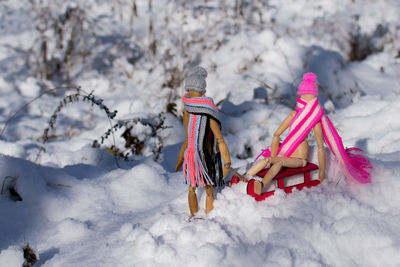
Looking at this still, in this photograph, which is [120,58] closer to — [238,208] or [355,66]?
[355,66]

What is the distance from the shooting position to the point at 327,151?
90.4 inches

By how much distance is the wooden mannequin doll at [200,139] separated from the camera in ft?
6.09

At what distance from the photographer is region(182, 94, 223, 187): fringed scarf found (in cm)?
185

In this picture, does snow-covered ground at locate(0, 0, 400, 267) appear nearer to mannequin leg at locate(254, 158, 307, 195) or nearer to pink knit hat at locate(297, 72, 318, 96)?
mannequin leg at locate(254, 158, 307, 195)

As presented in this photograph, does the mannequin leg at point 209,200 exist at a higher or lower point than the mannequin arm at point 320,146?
lower

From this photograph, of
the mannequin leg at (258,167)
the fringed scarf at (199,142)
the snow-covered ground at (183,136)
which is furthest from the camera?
the mannequin leg at (258,167)

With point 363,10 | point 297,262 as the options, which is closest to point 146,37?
point 363,10

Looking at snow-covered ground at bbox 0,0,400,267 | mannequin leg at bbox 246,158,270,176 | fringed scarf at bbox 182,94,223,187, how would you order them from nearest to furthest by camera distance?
snow-covered ground at bbox 0,0,400,267 → fringed scarf at bbox 182,94,223,187 → mannequin leg at bbox 246,158,270,176

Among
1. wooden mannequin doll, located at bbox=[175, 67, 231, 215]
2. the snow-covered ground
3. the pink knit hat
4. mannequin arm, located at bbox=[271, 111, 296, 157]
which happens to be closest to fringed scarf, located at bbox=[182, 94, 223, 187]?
wooden mannequin doll, located at bbox=[175, 67, 231, 215]

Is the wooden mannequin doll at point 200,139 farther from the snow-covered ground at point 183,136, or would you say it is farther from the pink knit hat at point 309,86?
the pink knit hat at point 309,86

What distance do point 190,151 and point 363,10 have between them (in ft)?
23.3

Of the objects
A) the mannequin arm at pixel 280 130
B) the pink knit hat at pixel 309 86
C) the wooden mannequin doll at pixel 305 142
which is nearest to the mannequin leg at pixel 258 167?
the wooden mannequin doll at pixel 305 142

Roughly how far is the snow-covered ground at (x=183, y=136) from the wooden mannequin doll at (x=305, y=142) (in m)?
0.09

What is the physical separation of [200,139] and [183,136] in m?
1.60
